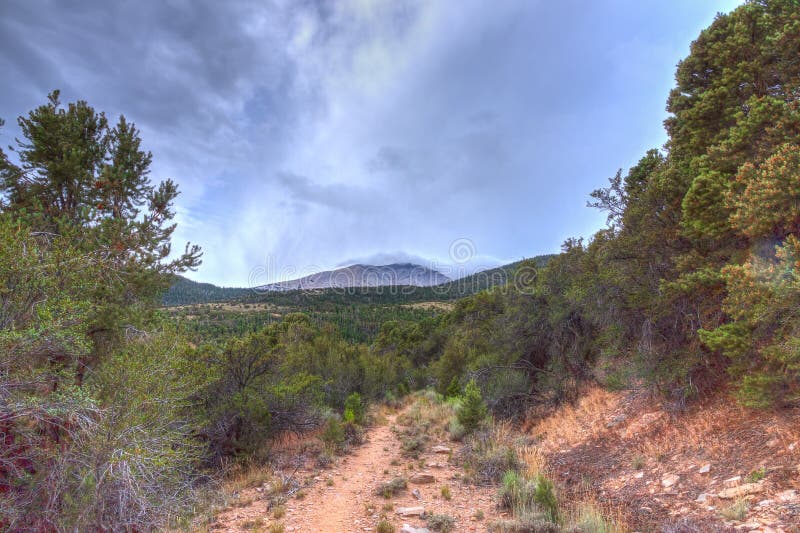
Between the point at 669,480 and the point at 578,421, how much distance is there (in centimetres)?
430

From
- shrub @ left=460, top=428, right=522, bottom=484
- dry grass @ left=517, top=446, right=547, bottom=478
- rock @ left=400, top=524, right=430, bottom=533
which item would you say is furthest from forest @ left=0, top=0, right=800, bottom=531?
rock @ left=400, top=524, right=430, bottom=533

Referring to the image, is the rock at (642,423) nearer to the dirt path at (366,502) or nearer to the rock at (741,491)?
the rock at (741,491)

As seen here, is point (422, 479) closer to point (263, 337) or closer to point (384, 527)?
point (384, 527)

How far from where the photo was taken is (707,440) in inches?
248

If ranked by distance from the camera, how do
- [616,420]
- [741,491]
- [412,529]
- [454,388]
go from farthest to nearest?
1. [454,388]
2. [616,420]
3. [412,529]
4. [741,491]

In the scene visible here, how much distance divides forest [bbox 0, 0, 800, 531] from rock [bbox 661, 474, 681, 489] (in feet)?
5.59

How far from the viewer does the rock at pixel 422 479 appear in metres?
7.79

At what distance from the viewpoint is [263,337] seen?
1139 centimetres

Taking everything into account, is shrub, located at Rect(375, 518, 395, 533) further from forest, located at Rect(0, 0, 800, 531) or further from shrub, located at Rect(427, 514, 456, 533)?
forest, located at Rect(0, 0, 800, 531)

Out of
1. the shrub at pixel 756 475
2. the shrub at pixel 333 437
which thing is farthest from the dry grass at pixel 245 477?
the shrub at pixel 756 475

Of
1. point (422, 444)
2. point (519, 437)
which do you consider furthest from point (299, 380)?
point (519, 437)

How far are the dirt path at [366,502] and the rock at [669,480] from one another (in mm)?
2837

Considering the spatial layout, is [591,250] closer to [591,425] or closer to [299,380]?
[591,425]

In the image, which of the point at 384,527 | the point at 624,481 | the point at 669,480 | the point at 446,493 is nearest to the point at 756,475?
the point at 669,480
